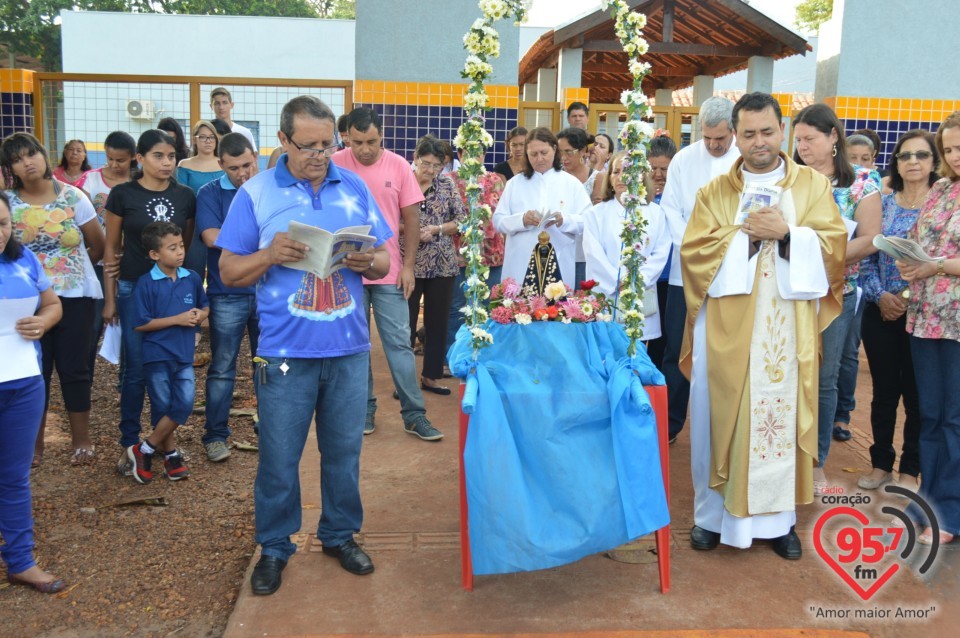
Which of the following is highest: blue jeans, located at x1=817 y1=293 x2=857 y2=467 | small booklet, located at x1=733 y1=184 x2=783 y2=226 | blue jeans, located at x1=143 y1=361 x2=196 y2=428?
small booklet, located at x1=733 y1=184 x2=783 y2=226

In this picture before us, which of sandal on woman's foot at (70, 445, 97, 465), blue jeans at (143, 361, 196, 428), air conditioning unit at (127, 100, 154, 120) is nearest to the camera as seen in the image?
blue jeans at (143, 361, 196, 428)

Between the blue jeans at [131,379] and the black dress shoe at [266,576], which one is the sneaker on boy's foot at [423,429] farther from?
the black dress shoe at [266,576]

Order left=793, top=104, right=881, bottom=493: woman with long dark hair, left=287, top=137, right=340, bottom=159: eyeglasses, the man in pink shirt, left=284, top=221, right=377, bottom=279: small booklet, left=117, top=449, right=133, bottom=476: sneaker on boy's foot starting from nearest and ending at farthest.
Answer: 1. left=284, top=221, right=377, bottom=279: small booklet
2. left=287, top=137, right=340, bottom=159: eyeglasses
3. left=793, top=104, right=881, bottom=493: woman with long dark hair
4. left=117, top=449, right=133, bottom=476: sneaker on boy's foot
5. the man in pink shirt

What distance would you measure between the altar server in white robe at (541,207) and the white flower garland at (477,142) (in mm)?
2530

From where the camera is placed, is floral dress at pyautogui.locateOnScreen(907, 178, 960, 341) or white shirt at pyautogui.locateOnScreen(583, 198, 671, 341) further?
white shirt at pyautogui.locateOnScreen(583, 198, 671, 341)

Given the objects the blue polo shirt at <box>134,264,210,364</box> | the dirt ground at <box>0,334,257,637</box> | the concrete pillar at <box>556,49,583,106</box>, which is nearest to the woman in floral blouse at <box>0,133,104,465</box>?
the blue polo shirt at <box>134,264,210,364</box>

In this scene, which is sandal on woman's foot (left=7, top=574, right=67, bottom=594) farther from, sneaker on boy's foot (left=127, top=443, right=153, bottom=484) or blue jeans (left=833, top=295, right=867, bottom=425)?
blue jeans (left=833, top=295, right=867, bottom=425)

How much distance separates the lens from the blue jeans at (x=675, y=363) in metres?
5.62

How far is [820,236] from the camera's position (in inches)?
165

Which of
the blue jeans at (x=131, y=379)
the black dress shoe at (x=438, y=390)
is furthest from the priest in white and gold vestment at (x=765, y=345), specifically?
the blue jeans at (x=131, y=379)

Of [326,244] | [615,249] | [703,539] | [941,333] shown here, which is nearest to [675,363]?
[615,249]

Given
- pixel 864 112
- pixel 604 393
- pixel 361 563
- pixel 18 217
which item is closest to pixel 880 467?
pixel 604 393

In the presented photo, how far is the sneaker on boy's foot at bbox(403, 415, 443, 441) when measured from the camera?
238 inches

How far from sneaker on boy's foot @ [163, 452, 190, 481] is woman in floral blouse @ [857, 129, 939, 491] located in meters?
4.23
